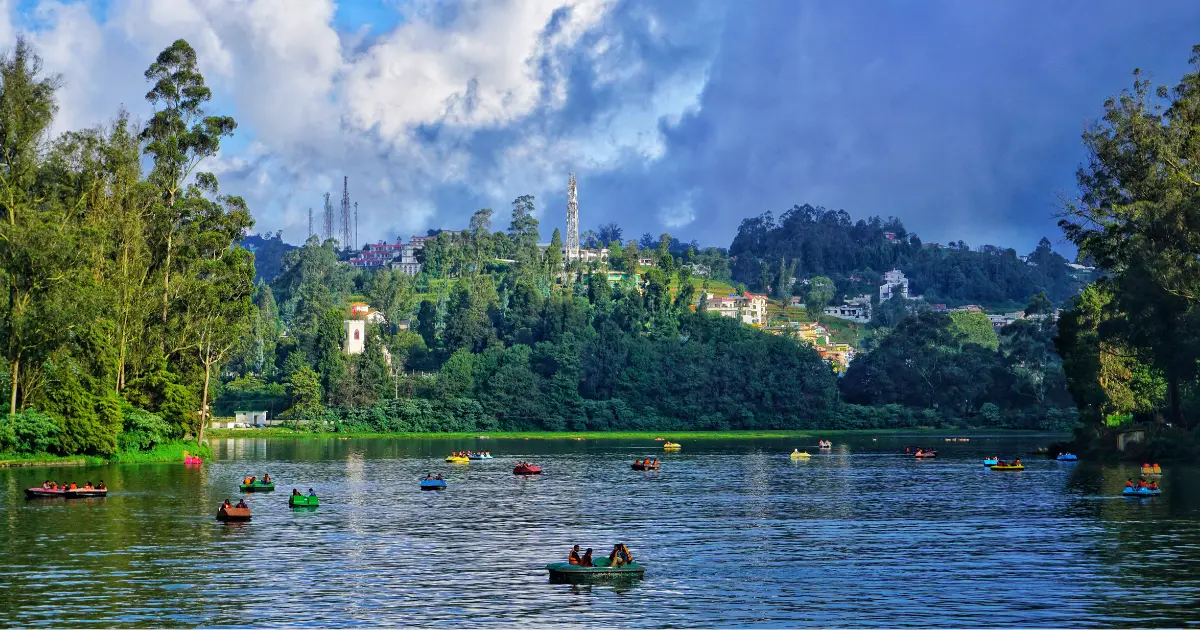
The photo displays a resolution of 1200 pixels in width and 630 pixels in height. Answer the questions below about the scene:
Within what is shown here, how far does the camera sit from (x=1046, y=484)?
95.3 metres

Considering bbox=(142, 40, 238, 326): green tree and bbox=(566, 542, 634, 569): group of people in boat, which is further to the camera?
bbox=(142, 40, 238, 326): green tree

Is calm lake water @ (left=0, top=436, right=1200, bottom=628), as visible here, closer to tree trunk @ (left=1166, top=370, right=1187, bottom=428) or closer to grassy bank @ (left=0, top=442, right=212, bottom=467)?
grassy bank @ (left=0, top=442, right=212, bottom=467)

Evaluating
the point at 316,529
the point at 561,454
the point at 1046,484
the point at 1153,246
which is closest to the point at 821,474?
the point at 1046,484

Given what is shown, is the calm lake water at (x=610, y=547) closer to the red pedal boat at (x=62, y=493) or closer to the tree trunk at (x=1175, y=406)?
the red pedal boat at (x=62, y=493)

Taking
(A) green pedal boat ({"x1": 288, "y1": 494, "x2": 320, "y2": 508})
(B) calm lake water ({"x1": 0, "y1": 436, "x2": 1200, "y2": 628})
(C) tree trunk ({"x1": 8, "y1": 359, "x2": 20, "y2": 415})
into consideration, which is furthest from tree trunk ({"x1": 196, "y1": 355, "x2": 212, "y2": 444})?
(A) green pedal boat ({"x1": 288, "y1": 494, "x2": 320, "y2": 508})

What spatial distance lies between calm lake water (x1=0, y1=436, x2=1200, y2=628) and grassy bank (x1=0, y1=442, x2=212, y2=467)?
3.28 m

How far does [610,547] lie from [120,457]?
69523 millimetres

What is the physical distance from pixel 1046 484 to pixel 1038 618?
5908 centimetres

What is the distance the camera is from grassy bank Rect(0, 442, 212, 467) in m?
101

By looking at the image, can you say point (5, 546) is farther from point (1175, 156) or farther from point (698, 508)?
point (1175, 156)

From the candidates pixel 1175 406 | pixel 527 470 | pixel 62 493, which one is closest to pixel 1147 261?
pixel 1175 406

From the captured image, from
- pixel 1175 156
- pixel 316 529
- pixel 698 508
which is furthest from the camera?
pixel 1175 156

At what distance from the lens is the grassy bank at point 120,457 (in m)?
101

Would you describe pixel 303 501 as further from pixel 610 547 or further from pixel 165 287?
pixel 165 287
